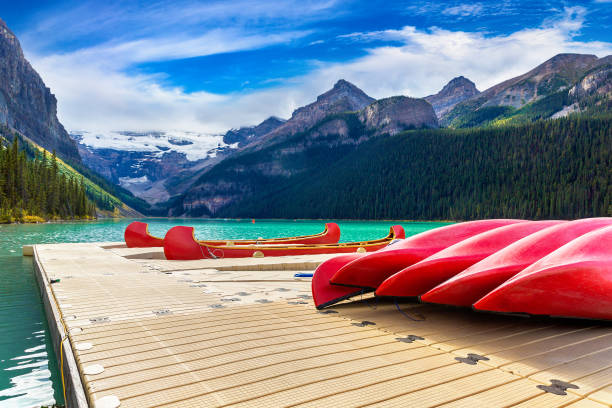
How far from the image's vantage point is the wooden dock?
288cm

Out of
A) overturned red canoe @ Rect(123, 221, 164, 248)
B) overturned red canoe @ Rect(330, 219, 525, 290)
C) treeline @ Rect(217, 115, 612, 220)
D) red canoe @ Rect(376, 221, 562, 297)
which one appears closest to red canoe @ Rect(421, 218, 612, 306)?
red canoe @ Rect(376, 221, 562, 297)

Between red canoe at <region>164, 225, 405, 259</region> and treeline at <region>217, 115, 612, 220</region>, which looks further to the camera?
treeline at <region>217, 115, 612, 220</region>

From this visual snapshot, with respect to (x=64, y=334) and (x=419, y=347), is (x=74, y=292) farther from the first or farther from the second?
(x=419, y=347)

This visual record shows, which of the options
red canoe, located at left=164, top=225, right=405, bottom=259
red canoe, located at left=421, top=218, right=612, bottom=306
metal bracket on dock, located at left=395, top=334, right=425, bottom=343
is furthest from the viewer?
red canoe, located at left=164, top=225, right=405, bottom=259

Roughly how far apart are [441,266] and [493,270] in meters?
0.71

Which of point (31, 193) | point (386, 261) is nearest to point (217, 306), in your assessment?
point (386, 261)

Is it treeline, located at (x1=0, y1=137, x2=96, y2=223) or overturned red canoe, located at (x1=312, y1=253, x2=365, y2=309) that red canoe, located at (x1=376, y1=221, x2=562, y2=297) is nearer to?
overturned red canoe, located at (x1=312, y1=253, x2=365, y2=309)

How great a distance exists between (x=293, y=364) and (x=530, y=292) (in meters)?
2.53

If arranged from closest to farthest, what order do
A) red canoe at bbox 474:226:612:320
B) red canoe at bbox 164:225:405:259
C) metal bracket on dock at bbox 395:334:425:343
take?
red canoe at bbox 474:226:612:320 → metal bracket on dock at bbox 395:334:425:343 → red canoe at bbox 164:225:405:259

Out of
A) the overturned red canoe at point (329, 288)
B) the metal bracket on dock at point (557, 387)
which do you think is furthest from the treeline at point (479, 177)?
the metal bracket on dock at point (557, 387)

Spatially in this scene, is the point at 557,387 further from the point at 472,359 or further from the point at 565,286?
the point at 565,286

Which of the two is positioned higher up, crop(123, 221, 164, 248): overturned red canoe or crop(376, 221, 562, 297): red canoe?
crop(376, 221, 562, 297): red canoe

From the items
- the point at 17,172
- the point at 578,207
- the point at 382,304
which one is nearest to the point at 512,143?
the point at 578,207

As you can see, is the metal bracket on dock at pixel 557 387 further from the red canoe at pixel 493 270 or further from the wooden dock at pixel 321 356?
the red canoe at pixel 493 270
